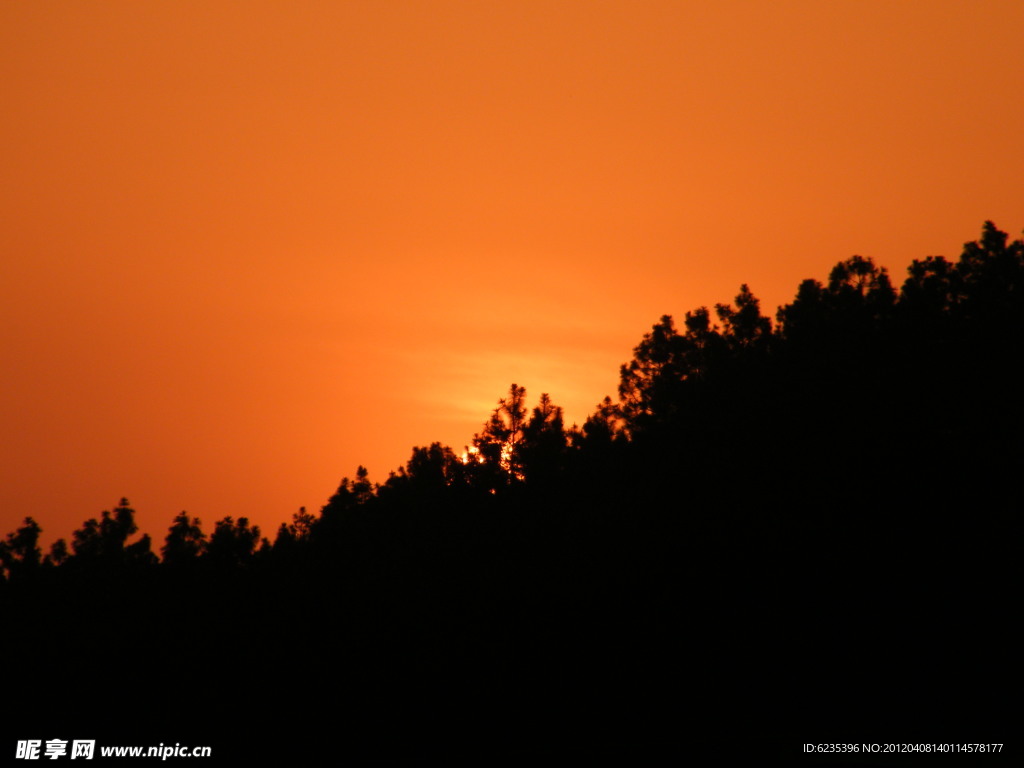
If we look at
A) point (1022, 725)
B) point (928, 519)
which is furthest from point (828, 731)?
point (928, 519)

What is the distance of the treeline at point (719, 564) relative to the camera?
41469mm

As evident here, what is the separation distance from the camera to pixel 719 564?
47.1 meters

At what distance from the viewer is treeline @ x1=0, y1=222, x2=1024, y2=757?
136 ft

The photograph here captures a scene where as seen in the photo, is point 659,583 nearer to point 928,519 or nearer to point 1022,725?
point 928,519

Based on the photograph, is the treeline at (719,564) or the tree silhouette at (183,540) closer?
the treeline at (719,564)

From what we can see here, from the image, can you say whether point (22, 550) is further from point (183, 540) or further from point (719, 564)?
point (719, 564)

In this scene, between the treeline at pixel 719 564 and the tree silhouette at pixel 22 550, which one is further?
the tree silhouette at pixel 22 550

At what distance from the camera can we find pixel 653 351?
5691 centimetres

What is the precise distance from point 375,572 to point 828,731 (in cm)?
2855

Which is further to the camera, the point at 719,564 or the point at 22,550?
the point at 22,550

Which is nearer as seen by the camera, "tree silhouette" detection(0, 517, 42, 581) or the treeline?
the treeline

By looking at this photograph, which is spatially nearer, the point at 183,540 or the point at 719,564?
the point at 719,564

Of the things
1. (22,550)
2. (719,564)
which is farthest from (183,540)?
(719,564)

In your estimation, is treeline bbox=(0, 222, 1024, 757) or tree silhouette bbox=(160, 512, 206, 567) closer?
treeline bbox=(0, 222, 1024, 757)
